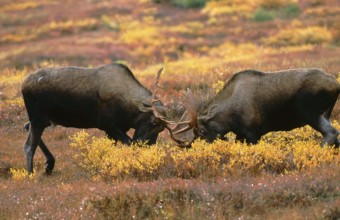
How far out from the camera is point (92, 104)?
1319 centimetres

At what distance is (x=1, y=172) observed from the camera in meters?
13.8

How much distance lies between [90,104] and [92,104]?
0.13 ft

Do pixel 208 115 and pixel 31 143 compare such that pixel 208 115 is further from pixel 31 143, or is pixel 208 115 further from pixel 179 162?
pixel 31 143

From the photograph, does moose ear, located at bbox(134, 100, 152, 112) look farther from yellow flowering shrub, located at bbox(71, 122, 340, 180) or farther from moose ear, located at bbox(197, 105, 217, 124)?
yellow flowering shrub, located at bbox(71, 122, 340, 180)

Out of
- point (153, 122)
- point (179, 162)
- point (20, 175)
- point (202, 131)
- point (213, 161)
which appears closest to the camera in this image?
point (213, 161)

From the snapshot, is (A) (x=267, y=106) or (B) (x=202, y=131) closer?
(A) (x=267, y=106)

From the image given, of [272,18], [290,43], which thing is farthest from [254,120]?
[272,18]

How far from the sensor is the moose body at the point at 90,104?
13086mm

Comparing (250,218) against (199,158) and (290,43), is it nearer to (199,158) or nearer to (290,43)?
(199,158)

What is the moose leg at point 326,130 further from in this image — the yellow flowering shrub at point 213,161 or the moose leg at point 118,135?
the moose leg at point 118,135

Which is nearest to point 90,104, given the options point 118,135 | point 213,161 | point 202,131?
point 118,135

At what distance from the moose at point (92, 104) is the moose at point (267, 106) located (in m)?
0.76

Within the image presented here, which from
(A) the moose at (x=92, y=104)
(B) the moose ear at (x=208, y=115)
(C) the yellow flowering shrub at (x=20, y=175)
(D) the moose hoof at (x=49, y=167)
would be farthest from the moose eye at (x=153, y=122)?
(C) the yellow flowering shrub at (x=20, y=175)

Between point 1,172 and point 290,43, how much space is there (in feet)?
80.5
